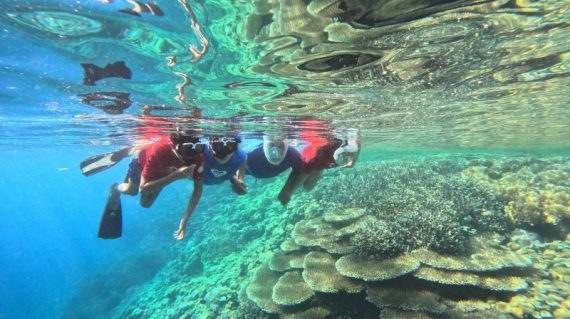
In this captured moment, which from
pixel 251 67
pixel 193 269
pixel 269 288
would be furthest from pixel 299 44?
pixel 193 269

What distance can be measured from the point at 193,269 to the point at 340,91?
1314 cm

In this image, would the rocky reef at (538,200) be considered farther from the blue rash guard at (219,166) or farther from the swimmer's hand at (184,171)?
the swimmer's hand at (184,171)

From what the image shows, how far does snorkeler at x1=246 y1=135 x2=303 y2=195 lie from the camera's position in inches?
332

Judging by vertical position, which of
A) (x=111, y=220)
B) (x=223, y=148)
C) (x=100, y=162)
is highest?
(x=223, y=148)

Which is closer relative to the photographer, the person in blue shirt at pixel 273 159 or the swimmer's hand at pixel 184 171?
A: the swimmer's hand at pixel 184 171

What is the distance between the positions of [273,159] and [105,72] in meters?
4.68

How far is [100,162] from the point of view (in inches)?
428

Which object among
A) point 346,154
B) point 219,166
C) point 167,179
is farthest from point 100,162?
point 346,154

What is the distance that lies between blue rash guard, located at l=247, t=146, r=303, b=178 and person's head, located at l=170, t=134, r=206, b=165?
8.23 ft

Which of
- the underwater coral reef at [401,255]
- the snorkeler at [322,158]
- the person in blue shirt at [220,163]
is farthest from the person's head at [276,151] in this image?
the underwater coral reef at [401,255]

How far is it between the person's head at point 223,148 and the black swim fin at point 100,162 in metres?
5.49

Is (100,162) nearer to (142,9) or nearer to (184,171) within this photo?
(184,171)

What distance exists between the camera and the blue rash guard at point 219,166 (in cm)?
783

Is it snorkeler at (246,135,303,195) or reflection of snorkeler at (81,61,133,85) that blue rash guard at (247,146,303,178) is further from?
reflection of snorkeler at (81,61,133,85)
